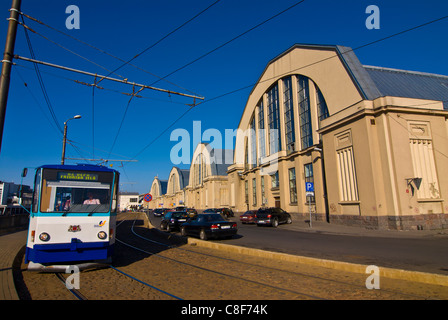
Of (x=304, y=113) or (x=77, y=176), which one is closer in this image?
(x=77, y=176)

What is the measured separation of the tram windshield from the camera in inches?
291

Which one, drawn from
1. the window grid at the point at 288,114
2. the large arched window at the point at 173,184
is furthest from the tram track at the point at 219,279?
the large arched window at the point at 173,184

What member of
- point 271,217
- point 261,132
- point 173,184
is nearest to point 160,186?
point 173,184

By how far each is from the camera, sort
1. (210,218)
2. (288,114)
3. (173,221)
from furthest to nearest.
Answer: (288,114), (173,221), (210,218)

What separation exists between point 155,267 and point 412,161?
59.3 ft

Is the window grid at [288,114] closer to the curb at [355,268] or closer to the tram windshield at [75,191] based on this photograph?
the curb at [355,268]
